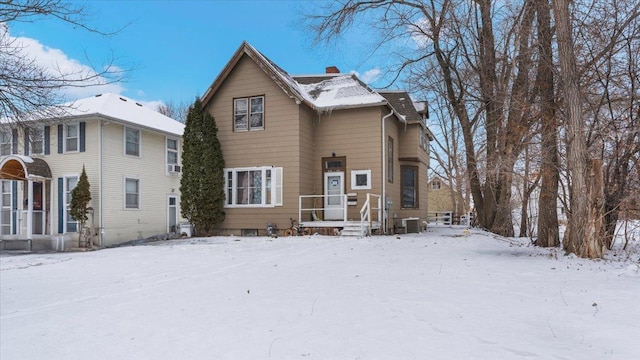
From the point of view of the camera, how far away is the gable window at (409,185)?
739 inches

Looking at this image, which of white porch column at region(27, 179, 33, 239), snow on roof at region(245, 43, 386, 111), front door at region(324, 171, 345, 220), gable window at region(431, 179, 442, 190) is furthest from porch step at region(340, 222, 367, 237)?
gable window at region(431, 179, 442, 190)

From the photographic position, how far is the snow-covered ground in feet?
12.4

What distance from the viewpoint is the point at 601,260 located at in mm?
8055

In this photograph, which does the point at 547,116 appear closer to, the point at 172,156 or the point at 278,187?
the point at 278,187

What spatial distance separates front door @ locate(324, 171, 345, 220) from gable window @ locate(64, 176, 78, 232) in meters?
9.63

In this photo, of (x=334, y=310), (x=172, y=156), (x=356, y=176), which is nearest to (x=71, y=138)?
(x=172, y=156)

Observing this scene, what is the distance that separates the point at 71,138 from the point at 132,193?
311 cm

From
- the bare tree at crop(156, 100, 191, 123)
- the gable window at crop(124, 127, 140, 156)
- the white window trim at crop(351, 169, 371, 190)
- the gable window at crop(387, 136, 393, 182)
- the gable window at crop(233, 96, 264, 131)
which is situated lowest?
the white window trim at crop(351, 169, 371, 190)

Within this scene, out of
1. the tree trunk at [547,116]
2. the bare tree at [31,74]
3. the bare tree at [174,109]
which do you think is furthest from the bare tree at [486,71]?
the bare tree at [174,109]

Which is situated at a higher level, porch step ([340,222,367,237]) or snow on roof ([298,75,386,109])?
snow on roof ([298,75,386,109])

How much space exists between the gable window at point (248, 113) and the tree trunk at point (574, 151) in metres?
10.0

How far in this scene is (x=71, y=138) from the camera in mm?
16875

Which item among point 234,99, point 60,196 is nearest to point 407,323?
point 234,99

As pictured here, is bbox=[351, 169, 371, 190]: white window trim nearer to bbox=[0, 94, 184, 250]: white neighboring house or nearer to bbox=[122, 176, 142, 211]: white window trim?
bbox=[0, 94, 184, 250]: white neighboring house
